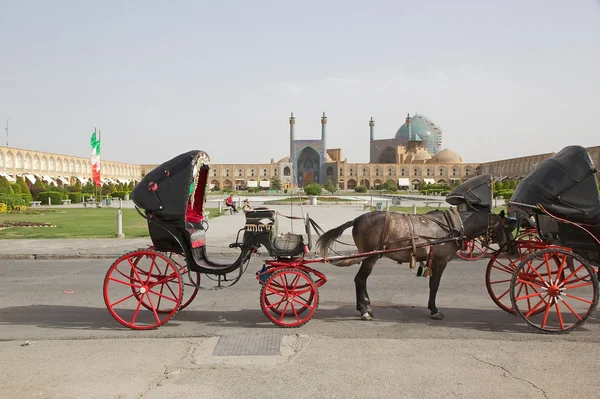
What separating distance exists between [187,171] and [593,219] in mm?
4174

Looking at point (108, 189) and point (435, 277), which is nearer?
point (435, 277)

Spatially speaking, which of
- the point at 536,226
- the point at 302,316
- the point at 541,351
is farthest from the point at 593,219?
the point at 302,316

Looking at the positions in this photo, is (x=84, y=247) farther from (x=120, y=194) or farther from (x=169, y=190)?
(x=120, y=194)

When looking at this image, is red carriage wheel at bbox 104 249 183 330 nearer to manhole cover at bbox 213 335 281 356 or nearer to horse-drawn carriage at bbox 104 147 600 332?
horse-drawn carriage at bbox 104 147 600 332

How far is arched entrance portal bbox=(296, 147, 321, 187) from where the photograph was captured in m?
99.7

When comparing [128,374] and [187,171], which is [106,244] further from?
[128,374]

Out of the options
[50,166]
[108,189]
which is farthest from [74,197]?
[50,166]

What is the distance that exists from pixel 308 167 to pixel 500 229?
9668 centimetres

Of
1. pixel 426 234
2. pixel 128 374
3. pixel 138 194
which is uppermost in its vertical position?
pixel 138 194

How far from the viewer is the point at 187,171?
5.45m

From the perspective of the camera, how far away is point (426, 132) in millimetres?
115250

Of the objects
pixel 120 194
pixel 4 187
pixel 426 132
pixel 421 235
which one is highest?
pixel 426 132

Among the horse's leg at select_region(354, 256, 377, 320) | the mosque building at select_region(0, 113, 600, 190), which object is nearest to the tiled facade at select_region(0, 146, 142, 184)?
the mosque building at select_region(0, 113, 600, 190)

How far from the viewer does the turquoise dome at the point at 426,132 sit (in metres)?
114
